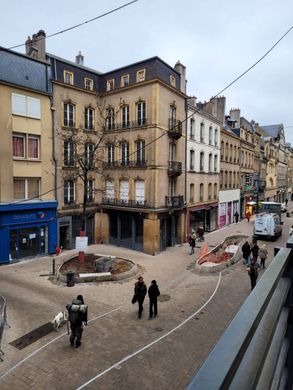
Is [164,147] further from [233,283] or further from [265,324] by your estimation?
[265,324]

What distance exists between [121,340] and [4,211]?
1327 cm

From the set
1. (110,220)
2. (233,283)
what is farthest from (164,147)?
(233,283)

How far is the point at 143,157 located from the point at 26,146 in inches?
341

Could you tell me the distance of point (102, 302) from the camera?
44.8 feet

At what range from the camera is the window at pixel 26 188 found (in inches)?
823

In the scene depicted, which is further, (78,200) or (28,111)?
(78,200)

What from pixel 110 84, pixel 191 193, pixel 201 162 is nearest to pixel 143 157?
pixel 191 193

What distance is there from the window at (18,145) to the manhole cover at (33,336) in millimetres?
13181

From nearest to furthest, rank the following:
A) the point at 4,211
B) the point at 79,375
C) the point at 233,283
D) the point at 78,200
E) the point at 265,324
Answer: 1. the point at 265,324
2. the point at 79,375
3. the point at 233,283
4. the point at 4,211
5. the point at 78,200

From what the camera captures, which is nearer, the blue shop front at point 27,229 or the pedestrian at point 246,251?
the pedestrian at point 246,251

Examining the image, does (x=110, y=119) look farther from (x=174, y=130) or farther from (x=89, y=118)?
(x=174, y=130)

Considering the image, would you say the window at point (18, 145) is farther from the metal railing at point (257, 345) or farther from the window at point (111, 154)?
the metal railing at point (257, 345)

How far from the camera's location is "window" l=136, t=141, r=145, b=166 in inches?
945

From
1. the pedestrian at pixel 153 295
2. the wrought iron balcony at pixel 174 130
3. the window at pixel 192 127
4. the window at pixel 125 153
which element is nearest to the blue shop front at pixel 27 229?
the window at pixel 125 153
